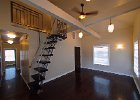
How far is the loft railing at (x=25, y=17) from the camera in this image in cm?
426

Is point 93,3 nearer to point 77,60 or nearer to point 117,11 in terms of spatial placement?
point 117,11

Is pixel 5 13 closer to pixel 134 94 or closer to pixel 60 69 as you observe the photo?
pixel 60 69

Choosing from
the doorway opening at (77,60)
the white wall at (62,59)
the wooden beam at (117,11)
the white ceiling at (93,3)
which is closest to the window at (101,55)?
the doorway opening at (77,60)

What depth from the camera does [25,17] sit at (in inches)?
190

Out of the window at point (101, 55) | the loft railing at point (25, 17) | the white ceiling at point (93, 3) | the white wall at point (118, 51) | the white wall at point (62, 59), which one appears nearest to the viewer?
the white ceiling at point (93, 3)

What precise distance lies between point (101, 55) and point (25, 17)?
5.43 m

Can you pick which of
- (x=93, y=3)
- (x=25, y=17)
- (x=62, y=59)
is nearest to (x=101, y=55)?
(x=62, y=59)

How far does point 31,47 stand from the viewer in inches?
188

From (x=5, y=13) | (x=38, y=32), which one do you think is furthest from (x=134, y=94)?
(x=5, y=13)

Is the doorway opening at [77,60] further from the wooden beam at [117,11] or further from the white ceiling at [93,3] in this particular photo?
the white ceiling at [93,3]

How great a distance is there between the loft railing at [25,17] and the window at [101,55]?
14.3ft

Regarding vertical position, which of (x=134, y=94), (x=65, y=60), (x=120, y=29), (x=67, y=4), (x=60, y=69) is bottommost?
(x=134, y=94)

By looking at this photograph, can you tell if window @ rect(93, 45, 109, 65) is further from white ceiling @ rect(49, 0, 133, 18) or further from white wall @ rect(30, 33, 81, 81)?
white ceiling @ rect(49, 0, 133, 18)

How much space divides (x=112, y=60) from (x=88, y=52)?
2017 mm
